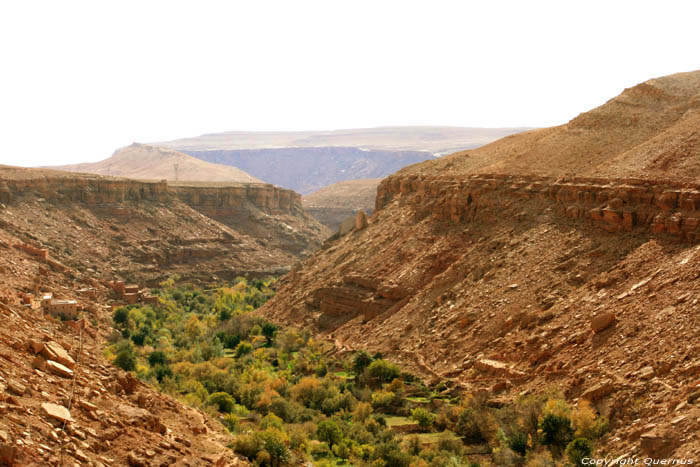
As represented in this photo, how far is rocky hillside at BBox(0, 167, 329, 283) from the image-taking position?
48.6m

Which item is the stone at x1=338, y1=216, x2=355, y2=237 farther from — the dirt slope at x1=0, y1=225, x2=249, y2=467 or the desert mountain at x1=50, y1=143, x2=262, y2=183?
the desert mountain at x1=50, y1=143, x2=262, y2=183

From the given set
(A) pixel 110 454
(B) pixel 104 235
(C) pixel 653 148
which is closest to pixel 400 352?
(C) pixel 653 148

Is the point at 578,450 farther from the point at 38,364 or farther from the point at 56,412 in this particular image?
the point at 38,364

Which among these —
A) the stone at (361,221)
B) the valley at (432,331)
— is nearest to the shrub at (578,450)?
the valley at (432,331)

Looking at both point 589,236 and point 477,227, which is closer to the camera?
point 589,236

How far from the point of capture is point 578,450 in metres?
15.3

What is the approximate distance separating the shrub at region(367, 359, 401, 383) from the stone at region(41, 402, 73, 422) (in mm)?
14373

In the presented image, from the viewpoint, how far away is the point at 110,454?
10.7 meters

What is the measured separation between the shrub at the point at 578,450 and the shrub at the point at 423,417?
5473mm

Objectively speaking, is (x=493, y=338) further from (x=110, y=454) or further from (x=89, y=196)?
(x=89, y=196)

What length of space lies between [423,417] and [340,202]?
81.1 metres

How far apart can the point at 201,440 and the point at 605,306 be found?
12.4 m

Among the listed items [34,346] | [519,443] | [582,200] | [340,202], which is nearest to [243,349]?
[582,200]

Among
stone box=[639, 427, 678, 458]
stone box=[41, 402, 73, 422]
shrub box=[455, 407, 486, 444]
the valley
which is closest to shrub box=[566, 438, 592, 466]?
the valley
